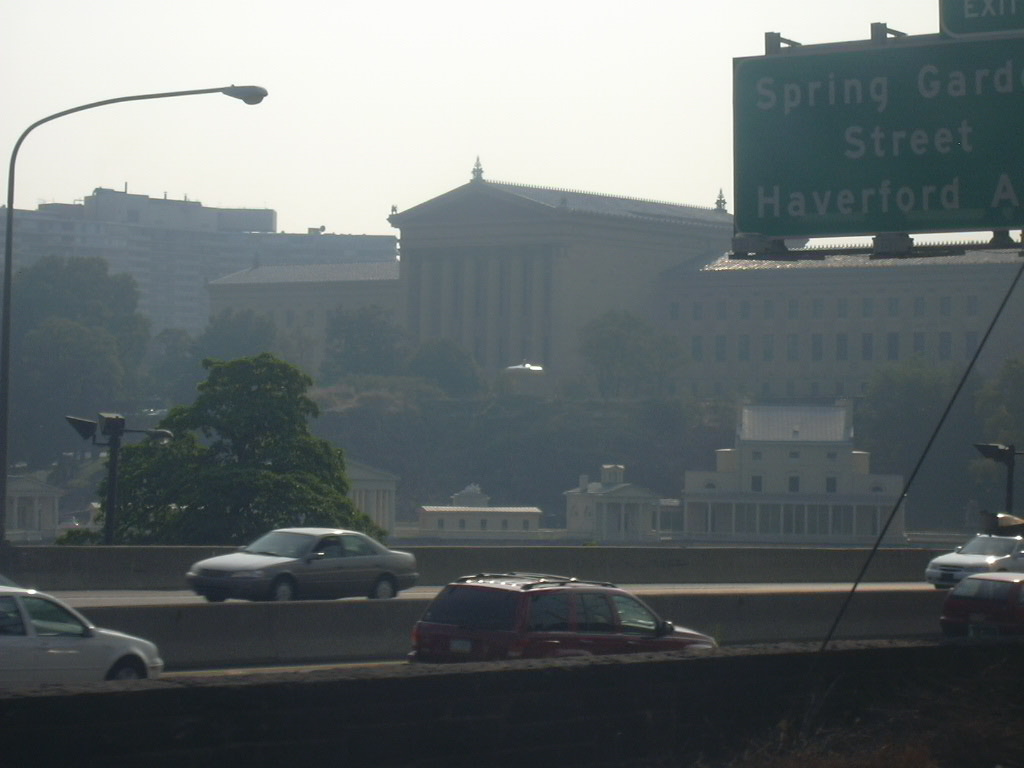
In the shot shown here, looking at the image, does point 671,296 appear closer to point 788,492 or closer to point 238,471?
point 788,492

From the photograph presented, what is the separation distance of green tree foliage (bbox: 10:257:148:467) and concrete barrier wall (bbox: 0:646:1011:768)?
134m

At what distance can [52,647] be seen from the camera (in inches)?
640

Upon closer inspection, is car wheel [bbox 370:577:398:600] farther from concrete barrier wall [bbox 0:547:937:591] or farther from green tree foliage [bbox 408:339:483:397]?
green tree foliage [bbox 408:339:483:397]

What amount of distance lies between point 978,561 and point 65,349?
12922cm

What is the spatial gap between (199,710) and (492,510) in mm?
109834

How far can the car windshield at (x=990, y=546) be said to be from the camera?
37438 millimetres

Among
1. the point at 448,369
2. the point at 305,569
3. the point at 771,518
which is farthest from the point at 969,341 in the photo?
the point at 305,569

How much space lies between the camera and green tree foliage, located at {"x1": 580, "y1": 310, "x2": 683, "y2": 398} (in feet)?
550

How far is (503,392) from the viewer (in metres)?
166

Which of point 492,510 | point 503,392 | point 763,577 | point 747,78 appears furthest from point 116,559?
→ point 503,392

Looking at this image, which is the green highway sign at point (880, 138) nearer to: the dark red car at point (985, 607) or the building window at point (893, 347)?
the dark red car at point (985, 607)

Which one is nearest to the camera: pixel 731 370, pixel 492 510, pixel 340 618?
pixel 340 618

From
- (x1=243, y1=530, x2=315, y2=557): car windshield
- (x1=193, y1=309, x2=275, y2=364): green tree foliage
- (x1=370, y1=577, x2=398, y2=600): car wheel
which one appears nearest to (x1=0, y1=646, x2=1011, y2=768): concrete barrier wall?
(x1=243, y1=530, x2=315, y2=557): car windshield

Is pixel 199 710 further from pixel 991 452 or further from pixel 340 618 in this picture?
pixel 991 452
